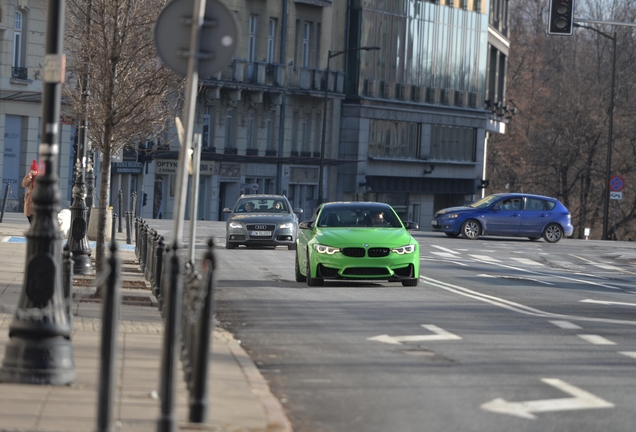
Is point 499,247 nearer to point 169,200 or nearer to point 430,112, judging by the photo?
point 169,200

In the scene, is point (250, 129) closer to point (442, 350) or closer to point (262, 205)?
point (262, 205)

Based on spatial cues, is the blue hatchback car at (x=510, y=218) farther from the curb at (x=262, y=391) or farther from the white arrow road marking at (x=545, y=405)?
the white arrow road marking at (x=545, y=405)

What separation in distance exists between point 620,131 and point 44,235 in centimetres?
6490

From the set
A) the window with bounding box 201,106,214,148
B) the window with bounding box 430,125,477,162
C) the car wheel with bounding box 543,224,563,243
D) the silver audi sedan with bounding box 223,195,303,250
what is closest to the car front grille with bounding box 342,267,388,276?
the silver audi sedan with bounding box 223,195,303,250

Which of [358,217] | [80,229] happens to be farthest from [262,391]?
[358,217]

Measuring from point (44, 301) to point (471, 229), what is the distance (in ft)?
109

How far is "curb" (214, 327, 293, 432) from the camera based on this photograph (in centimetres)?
832

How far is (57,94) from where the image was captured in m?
9.67

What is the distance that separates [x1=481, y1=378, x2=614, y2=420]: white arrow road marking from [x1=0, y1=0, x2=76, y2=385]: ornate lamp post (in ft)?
10.1

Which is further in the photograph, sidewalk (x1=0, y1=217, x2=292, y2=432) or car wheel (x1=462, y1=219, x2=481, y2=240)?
car wheel (x1=462, y1=219, x2=481, y2=240)

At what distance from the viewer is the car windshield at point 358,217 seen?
70.3 ft

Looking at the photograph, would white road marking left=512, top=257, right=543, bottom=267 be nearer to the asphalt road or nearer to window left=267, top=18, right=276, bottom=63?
the asphalt road

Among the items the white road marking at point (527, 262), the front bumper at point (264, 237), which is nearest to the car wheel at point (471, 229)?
the white road marking at point (527, 262)

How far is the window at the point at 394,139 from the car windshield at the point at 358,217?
163ft
